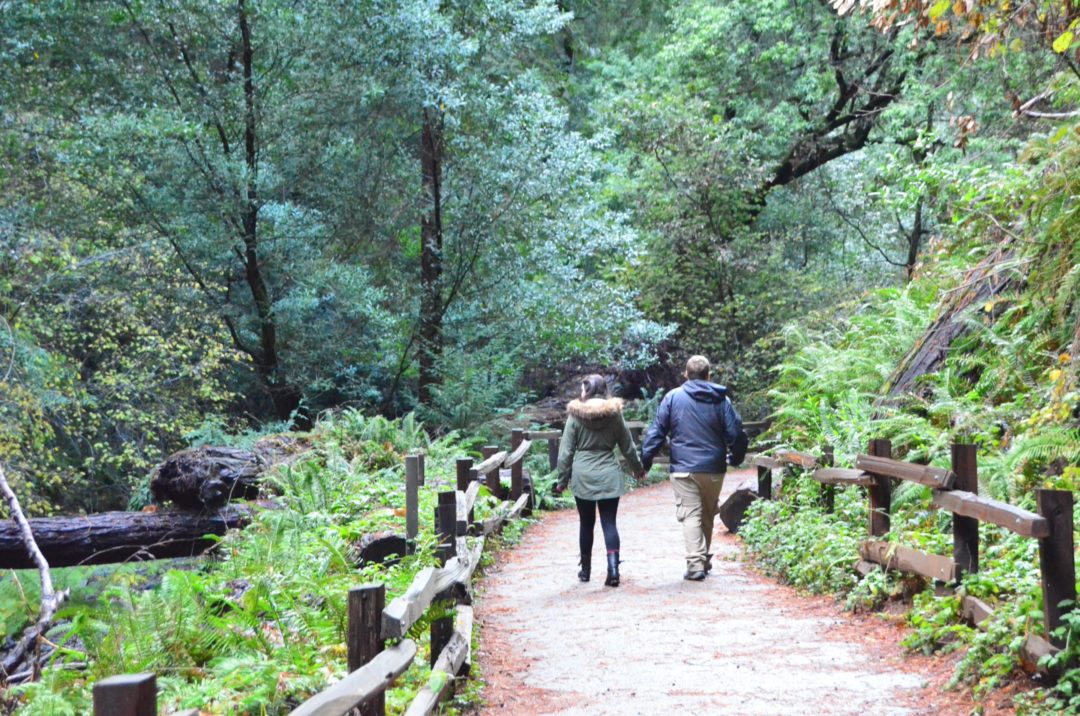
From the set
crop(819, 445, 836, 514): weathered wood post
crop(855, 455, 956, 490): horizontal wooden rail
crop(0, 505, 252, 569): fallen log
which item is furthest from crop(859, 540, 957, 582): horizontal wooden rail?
crop(0, 505, 252, 569): fallen log

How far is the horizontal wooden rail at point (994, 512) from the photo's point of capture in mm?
5434

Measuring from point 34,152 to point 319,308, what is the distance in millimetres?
Answer: 6187

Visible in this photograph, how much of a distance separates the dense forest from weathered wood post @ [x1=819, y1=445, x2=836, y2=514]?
26 centimetres

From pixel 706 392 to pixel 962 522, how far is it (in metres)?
3.27

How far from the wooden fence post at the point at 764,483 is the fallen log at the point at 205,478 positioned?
6728 mm

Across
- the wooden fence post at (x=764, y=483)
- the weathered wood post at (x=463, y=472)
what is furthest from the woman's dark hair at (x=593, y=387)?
the wooden fence post at (x=764, y=483)

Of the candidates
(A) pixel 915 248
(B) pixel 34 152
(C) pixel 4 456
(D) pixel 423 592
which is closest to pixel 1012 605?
(D) pixel 423 592

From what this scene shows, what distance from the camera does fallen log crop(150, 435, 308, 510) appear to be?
44.2ft

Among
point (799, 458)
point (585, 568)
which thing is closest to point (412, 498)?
point (585, 568)

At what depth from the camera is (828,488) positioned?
35.0 feet

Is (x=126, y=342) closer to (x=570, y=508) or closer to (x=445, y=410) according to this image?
(x=445, y=410)

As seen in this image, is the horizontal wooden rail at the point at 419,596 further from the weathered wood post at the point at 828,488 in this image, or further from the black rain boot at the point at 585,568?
the weathered wood post at the point at 828,488

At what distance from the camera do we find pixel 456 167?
70.4 feet

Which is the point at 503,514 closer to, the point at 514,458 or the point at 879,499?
the point at 514,458
